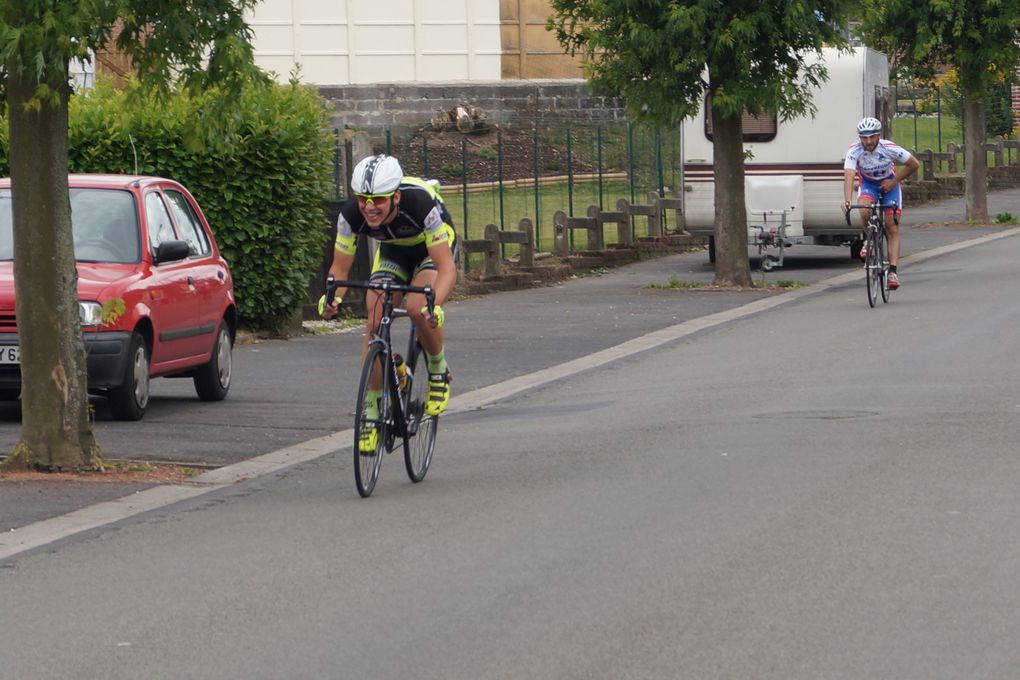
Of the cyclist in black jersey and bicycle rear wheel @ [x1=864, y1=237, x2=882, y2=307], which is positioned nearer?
the cyclist in black jersey

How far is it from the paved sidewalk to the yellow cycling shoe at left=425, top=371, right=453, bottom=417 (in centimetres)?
A: 157

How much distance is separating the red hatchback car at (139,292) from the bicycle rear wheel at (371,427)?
306cm

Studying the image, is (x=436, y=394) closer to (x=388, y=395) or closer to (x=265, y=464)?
(x=388, y=395)

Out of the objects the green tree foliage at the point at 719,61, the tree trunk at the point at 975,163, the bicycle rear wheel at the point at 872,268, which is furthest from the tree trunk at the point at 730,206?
the tree trunk at the point at 975,163

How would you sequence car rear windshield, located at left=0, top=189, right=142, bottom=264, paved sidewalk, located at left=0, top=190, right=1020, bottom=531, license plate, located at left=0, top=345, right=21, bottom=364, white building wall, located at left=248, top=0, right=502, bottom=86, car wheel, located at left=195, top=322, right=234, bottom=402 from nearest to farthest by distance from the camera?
paved sidewalk, located at left=0, top=190, right=1020, bottom=531, license plate, located at left=0, top=345, right=21, bottom=364, car rear windshield, located at left=0, top=189, right=142, bottom=264, car wheel, located at left=195, top=322, right=234, bottom=402, white building wall, located at left=248, top=0, right=502, bottom=86

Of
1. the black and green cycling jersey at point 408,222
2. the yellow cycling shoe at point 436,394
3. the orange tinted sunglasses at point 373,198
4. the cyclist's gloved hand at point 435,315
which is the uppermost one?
the orange tinted sunglasses at point 373,198

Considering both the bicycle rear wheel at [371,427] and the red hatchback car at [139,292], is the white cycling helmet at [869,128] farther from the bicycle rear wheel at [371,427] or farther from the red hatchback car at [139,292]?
the bicycle rear wheel at [371,427]

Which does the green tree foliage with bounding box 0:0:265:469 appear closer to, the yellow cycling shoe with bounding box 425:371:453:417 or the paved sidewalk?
the paved sidewalk

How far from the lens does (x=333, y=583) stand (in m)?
7.57

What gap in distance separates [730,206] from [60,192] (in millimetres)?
14755

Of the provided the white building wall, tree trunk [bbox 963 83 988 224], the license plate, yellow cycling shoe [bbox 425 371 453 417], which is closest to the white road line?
yellow cycling shoe [bbox 425 371 453 417]

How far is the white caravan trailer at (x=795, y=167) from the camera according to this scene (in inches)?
1066

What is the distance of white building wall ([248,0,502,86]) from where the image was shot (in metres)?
47.2

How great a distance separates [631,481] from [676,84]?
14293 millimetres
